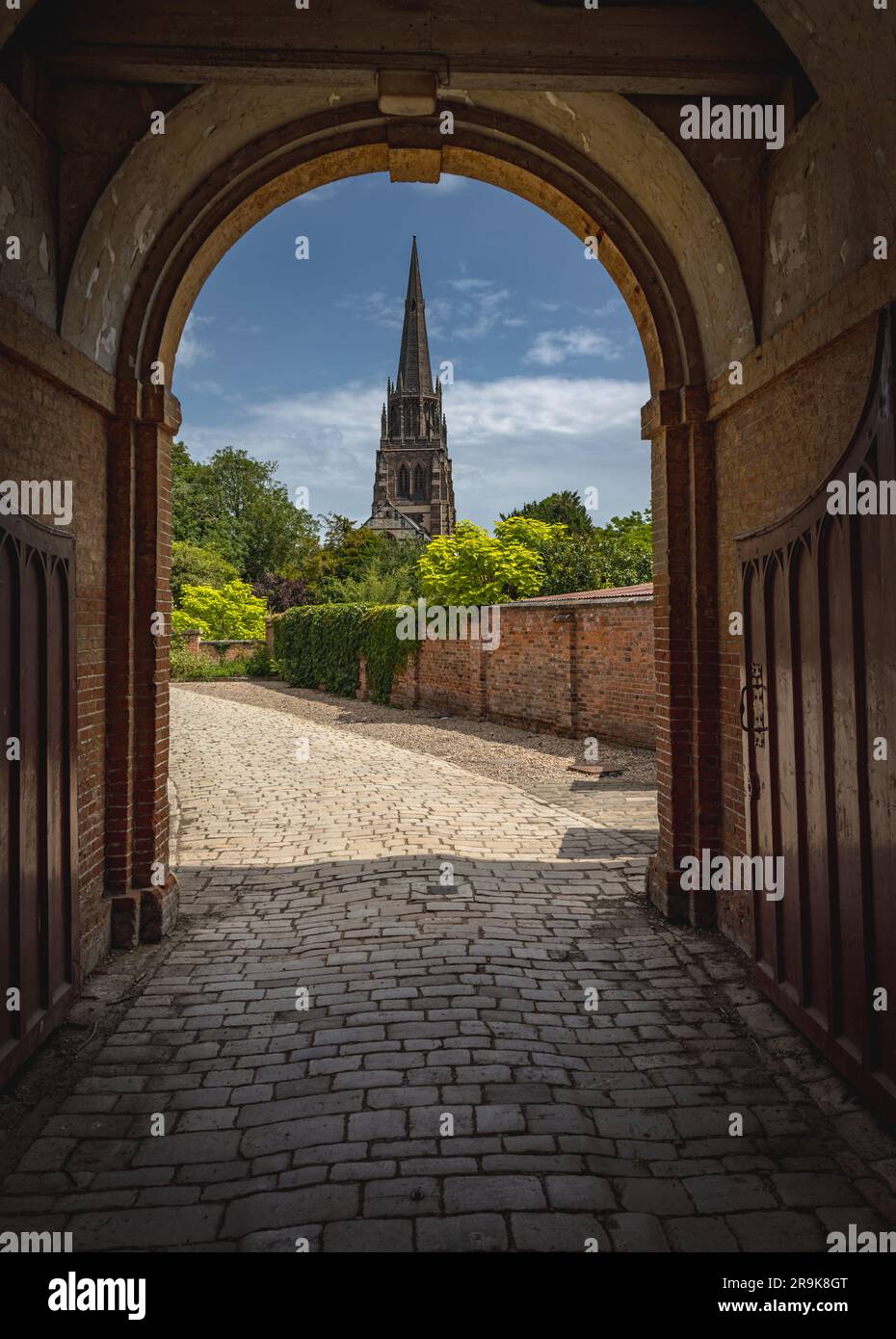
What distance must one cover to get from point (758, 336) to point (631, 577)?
2177cm

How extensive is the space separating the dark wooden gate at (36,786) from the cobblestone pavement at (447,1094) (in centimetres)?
42

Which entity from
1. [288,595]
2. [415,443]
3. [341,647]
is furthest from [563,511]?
[341,647]

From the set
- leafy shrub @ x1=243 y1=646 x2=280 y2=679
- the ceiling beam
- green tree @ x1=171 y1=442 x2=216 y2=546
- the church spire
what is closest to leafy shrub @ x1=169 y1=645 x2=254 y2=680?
leafy shrub @ x1=243 y1=646 x2=280 y2=679

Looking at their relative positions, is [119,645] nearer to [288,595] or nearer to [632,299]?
[632,299]

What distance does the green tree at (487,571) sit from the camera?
2573 cm

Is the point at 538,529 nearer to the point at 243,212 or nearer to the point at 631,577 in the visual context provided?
the point at 631,577

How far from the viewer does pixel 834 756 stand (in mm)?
3385

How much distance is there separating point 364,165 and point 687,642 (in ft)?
13.3

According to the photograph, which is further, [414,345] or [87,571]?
[414,345]

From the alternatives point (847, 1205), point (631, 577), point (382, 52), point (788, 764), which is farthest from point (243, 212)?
point (631, 577)

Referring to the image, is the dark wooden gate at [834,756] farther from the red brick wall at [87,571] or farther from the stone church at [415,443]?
the stone church at [415,443]

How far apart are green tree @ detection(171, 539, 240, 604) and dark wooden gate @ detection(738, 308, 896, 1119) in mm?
39720

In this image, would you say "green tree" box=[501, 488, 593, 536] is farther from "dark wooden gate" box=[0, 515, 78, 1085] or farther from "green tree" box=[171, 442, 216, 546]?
"dark wooden gate" box=[0, 515, 78, 1085]

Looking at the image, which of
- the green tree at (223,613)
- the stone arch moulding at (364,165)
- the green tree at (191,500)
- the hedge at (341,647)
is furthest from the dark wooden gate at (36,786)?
the green tree at (191,500)
